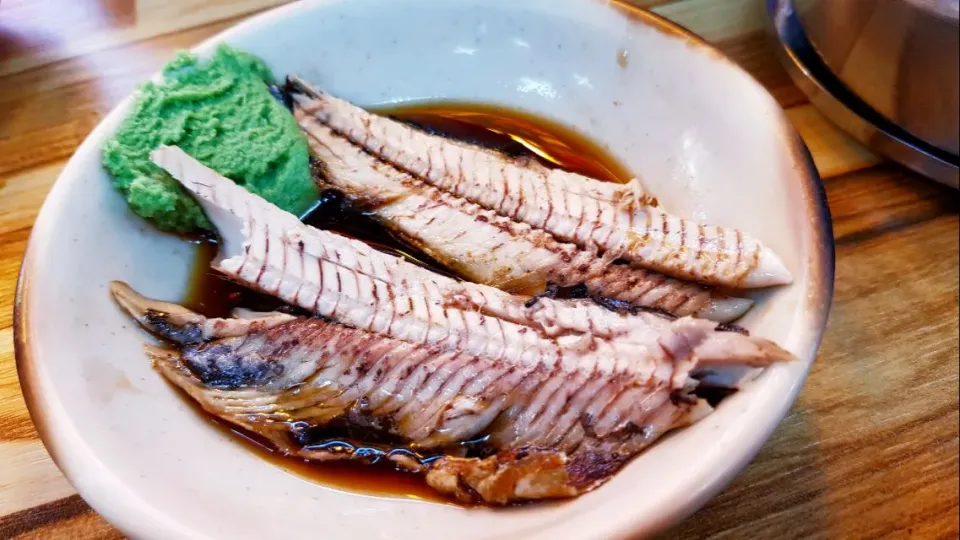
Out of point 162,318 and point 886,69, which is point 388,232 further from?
point 886,69

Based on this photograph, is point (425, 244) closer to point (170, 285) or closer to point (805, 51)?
point (170, 285)

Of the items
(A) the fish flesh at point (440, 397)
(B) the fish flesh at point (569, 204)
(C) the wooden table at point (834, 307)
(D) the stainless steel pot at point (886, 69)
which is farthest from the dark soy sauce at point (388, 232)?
(D) the stainless steel pot at point (886, 69)

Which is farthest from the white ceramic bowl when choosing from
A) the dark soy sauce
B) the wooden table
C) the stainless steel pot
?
the stainless steel pot

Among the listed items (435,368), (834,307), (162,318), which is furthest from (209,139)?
(834,307)

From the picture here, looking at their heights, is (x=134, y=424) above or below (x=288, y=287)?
below

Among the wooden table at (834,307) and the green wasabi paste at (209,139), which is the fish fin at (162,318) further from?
the wooden table at (834,307)

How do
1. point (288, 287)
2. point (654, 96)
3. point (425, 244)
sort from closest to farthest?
1. point (288, 287)
2. point (425, 244)
3. point (654, 96)

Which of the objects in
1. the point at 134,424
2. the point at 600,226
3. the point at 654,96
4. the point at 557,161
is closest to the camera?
the point at 134,424

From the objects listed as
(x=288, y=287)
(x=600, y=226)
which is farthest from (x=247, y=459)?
(x=600, y=226)
